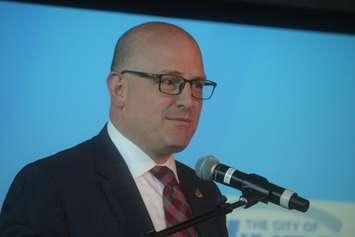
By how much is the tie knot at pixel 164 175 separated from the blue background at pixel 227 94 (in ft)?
1.18

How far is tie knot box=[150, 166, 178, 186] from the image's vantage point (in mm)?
1860

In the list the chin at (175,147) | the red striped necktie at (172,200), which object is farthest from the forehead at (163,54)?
the red striped necktie at (172,200)

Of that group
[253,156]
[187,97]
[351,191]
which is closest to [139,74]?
[187,97]

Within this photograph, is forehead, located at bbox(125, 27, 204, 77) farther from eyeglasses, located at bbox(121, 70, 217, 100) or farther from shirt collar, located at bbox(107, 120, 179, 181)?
shirt collar, located at bbox(107, 120, 179, 181)

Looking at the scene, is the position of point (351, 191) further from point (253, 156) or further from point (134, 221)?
point (134, 221)

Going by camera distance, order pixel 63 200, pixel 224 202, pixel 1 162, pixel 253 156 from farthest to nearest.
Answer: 1. pixel 253 156
2. pixel 1 162
3. pixel 63 200
4. pixel 224 202

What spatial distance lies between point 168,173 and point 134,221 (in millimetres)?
235

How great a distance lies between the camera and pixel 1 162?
2.16m

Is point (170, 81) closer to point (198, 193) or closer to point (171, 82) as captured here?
point (171, 82)

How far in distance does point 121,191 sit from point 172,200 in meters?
0.19

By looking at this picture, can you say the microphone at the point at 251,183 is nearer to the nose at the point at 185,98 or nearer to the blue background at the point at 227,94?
the nose at the point at 185,98

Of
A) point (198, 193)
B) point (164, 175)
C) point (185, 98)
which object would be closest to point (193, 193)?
point (198, 193)

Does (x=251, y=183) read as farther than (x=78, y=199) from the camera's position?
No

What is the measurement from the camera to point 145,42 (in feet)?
6.00
